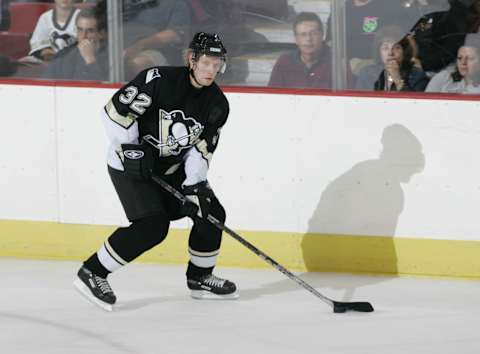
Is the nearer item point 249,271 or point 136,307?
point 136,307

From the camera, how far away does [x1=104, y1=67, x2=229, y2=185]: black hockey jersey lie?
3906 millimetres

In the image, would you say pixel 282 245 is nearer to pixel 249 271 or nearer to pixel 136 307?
pixel 249 271

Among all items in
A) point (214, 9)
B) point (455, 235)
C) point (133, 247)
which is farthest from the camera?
point (214, 9)

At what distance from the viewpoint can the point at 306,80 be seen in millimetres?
4668

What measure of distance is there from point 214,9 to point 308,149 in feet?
2.31

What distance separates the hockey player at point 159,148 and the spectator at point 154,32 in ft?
2.92

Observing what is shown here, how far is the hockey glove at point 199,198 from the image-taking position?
3982 millimetres

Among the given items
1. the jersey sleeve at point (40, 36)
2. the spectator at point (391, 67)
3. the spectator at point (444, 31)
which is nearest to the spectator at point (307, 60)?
the spectator at point (391, 67)

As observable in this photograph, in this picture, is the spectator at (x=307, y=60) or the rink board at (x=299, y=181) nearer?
the rink board at (x=299, y=181)

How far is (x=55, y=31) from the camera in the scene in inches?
197

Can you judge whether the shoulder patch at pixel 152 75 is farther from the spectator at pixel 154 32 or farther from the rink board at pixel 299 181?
the spectator at pixel 154 32

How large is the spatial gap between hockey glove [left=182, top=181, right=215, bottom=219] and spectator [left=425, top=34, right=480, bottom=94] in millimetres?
1040

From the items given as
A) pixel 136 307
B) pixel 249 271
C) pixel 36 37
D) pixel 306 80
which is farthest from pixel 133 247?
pixel 36 37

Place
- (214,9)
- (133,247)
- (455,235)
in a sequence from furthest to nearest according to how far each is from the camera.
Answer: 1. (214,9)
2. (455,235)
3. (133,247)
